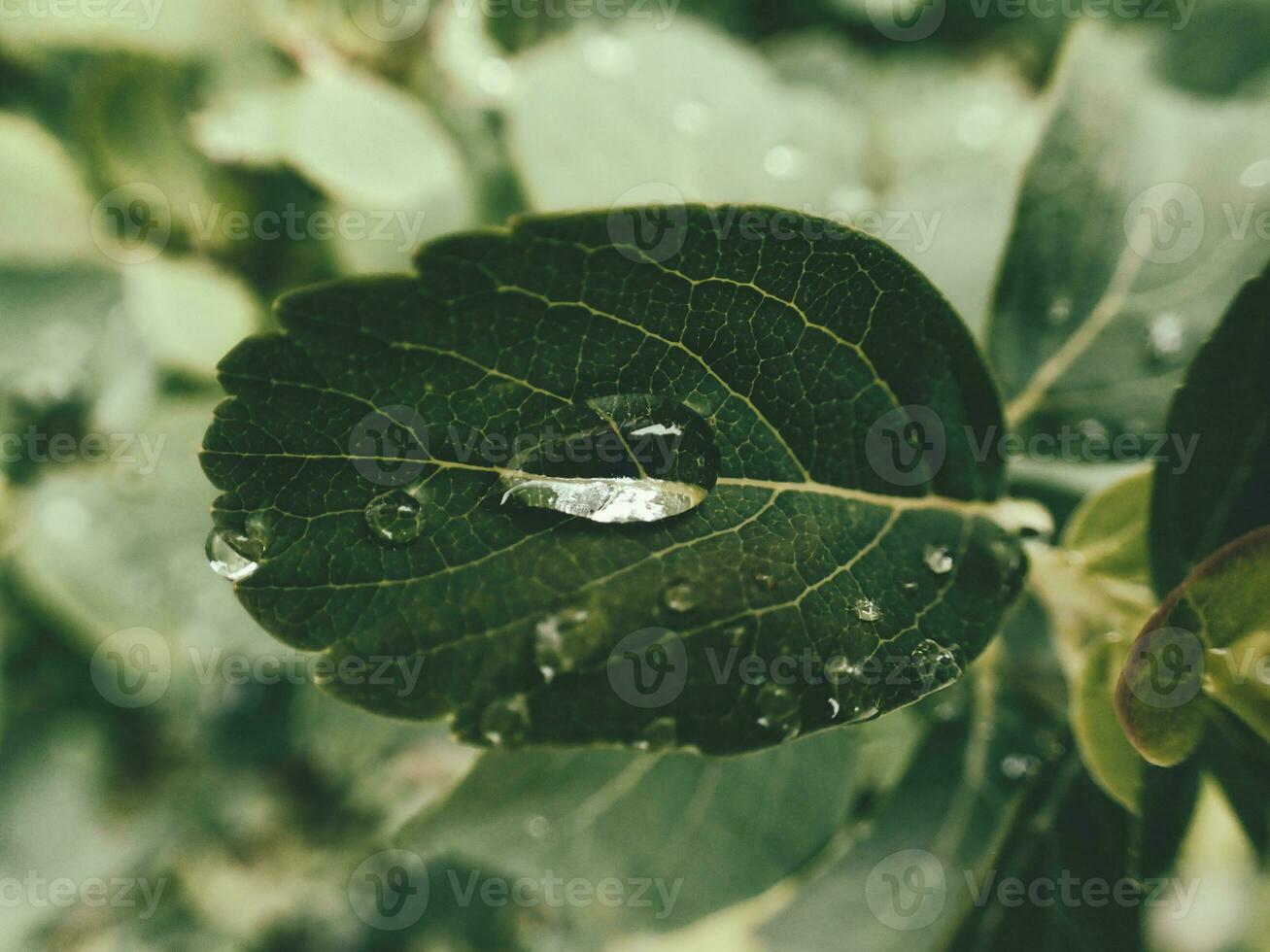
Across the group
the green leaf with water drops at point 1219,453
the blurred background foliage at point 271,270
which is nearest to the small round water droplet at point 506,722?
the blurred background foliage at point 271,270

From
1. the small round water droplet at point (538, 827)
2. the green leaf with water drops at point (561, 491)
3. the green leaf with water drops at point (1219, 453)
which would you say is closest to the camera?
the green leaf with water drops at point (561, 491)

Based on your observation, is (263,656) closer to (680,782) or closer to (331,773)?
(331,773)

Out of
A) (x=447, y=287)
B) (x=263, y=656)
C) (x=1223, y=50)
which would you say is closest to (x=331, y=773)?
(x=263, y=656)

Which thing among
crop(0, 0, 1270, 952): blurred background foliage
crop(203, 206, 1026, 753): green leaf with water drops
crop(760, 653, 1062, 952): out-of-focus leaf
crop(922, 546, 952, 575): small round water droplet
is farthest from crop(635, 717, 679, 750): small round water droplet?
crop(760, 653, 1062, 952): out-of-focus leaf

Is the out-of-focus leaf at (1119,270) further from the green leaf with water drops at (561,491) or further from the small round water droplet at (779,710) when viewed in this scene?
the small round water droplet at (779,710)

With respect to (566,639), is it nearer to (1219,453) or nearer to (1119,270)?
(1219,453)

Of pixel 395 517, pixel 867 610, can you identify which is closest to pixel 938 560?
pixel 867 610
